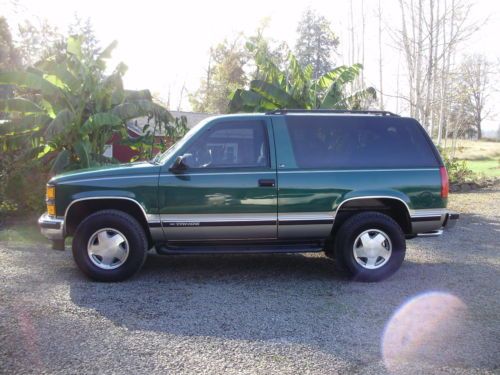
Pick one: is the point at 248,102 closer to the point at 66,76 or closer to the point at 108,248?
the point at 66,76

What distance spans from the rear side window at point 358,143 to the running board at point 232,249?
3.33 feet

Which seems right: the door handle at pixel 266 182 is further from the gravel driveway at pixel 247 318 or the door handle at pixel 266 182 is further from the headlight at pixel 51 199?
the headlight at pixel 51 199

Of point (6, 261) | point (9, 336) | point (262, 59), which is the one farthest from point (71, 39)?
point (9, 336)

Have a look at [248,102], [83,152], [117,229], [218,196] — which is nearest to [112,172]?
[117,229]

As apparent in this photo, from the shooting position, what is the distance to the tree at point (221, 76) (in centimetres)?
4622

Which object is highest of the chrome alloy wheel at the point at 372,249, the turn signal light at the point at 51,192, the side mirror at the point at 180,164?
the side mirror at the point at 180,164

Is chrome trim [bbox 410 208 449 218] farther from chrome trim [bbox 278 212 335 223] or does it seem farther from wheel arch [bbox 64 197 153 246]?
wheel arch [bbox 64 197 153 246]

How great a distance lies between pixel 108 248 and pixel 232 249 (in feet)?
4.72

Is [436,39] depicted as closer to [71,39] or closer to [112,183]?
[71,39]

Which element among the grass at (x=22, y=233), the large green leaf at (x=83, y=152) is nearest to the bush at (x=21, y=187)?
the grass at (x=22, y=233)

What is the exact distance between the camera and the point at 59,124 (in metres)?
9.98

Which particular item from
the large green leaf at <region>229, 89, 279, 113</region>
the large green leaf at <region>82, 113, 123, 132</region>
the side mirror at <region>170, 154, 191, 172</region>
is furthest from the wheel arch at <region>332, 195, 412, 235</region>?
the large green leaf at <region>229, 89, 279, 113</region>

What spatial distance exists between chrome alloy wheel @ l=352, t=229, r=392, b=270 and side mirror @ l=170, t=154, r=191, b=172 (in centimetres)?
225

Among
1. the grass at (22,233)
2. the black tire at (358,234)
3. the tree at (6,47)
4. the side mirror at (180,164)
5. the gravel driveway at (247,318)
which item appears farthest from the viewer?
the tree at (6,47)
